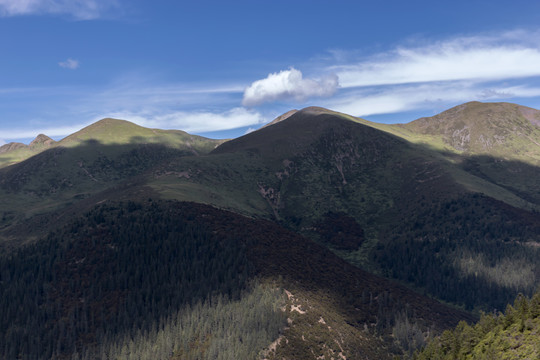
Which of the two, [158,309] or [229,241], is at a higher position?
[229,241]

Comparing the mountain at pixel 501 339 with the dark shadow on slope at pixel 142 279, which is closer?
the mountain at pixel 501 339

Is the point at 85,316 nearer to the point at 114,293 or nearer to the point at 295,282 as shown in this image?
the point at 114,293

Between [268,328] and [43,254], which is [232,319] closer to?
[268,328]

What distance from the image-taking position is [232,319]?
14225 cm

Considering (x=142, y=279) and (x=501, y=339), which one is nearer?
(x=501, y=339)

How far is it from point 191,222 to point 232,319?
209 ft

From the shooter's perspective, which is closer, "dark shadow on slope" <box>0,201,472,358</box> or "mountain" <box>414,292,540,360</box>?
"mountain" <box>414,292,540,360</box>

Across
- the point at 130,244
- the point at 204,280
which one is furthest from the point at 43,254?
the point at 204,280

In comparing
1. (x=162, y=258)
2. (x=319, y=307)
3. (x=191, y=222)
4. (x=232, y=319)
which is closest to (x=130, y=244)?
(x=162, y=258)

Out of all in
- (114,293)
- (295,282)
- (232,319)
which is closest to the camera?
(232,319)

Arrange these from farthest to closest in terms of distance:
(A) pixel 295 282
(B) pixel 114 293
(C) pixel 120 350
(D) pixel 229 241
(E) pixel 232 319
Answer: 1. (D) pixel 229 241
2. (A) pixel 295 282
3. (B) pixel 114 293
4. (E) pixel 232 319
5. (C) pixel 120 350

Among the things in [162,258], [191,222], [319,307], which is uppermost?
[191,222]

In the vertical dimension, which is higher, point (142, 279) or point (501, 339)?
point (501, 339)

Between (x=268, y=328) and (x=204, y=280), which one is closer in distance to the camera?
(x=268, y=328)
